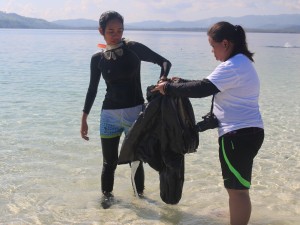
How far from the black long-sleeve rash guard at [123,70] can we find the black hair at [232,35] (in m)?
→ 1.00

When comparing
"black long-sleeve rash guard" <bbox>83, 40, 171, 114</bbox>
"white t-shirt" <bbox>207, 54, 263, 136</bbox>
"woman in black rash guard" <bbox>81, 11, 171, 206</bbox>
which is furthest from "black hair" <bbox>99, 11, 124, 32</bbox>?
"white t-shirt" <bbox>207, 54, 263, 136</bbox>

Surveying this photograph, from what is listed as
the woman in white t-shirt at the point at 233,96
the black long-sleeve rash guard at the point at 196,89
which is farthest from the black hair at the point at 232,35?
the black long-sleeve rash guard at the point at 196,89

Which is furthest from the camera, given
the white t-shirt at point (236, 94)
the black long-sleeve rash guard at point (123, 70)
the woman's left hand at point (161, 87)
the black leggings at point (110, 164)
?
the black leggings at point (110, 164)

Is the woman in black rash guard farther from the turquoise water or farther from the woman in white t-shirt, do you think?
the woman in white t-shirt

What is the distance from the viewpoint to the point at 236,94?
3332mm

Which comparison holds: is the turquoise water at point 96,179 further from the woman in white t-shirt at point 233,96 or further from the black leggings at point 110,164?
the woman in white t-shirt at point 233,96

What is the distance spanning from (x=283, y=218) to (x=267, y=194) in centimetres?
73

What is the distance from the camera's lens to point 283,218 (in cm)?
458

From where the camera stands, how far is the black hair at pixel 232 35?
3.33 meters

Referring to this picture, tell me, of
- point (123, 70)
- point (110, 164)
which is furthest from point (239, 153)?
point (110, 164)

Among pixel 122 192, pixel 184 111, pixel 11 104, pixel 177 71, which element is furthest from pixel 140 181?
pixel 177 71

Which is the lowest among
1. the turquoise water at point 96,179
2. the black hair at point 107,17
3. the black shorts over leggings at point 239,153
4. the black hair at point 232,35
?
the turquoise water at point 96,179

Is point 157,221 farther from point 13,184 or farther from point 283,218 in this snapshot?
point 13,184

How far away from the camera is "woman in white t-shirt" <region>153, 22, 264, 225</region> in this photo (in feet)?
10.7
